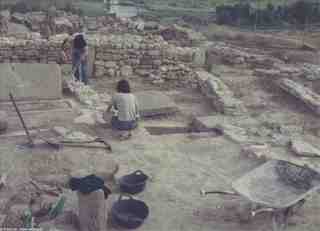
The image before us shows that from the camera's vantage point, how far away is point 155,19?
26953 millimetres

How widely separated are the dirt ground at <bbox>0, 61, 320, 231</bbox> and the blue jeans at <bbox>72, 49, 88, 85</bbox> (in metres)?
2.14

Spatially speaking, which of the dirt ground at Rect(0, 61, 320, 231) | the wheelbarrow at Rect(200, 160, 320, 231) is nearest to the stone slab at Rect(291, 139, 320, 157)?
the dirt ground at Rect(0, 61, 320, 231)

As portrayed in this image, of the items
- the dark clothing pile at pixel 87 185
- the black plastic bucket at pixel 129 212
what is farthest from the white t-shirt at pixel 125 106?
the dark clothing pile at pixel 87 185

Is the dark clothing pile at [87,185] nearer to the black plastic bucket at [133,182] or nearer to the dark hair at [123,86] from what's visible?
the black plastic bucket at [133,182]

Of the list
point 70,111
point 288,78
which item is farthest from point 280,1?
point 70,111

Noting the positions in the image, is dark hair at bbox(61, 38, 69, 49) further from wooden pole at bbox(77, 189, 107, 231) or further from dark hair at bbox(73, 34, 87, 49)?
wooden pole at bbox(77, 189, 107, 231)

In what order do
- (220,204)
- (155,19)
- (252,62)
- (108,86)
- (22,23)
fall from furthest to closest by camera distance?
(155,19), (22,23), (252,62), (108,86), (220,204)

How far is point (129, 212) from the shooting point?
640cm

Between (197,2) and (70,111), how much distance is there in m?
26.1

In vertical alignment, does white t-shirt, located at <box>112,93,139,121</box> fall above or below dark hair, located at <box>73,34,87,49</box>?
below

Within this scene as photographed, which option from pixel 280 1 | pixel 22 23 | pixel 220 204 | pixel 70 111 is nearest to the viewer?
pixel 220 204

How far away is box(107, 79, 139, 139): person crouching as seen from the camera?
8.95m

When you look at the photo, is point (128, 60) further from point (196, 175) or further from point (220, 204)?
point (220, 204)

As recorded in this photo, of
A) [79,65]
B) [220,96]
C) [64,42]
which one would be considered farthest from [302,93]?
[64,42]
